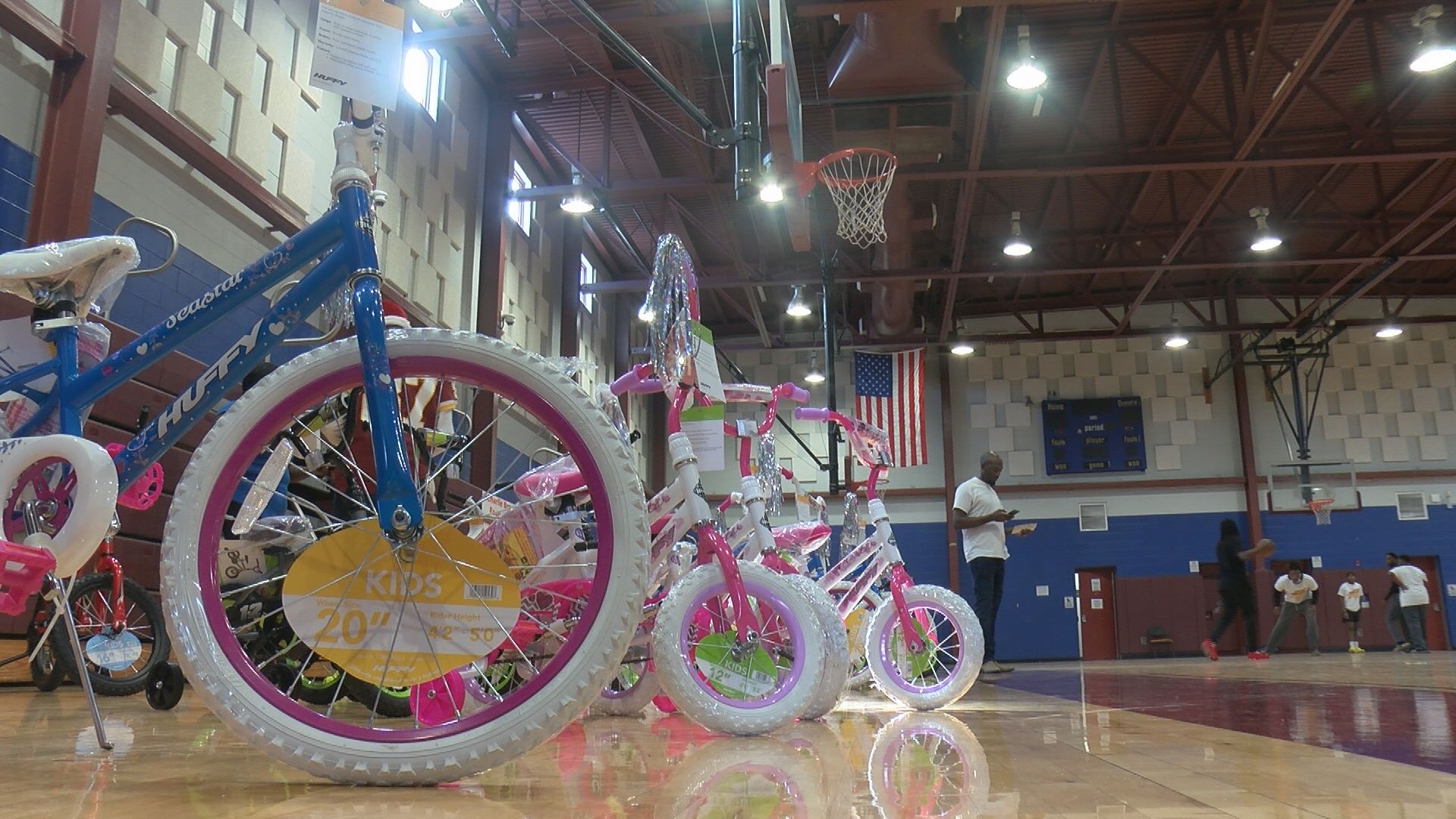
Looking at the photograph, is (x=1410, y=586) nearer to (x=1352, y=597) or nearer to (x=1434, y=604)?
(x=1352, y=597)

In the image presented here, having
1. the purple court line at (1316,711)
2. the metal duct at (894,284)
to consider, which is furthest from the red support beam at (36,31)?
the metal duct at (894,284)

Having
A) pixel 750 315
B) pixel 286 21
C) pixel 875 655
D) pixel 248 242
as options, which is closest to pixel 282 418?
pixel 875 655

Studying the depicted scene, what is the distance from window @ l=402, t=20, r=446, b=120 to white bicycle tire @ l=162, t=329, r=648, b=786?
23.5 feet

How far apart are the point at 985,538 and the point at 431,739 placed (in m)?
4.81

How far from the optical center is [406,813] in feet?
3.09

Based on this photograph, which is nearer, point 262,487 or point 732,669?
point 262,487

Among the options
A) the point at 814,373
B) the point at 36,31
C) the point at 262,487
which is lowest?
the point at 262,487

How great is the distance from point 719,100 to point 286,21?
434 cm

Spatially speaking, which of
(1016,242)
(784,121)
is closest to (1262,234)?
(1016,242)

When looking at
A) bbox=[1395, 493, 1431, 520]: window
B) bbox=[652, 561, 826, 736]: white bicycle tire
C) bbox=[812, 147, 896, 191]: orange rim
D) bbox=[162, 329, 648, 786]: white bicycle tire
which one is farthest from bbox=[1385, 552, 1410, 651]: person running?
bbox=[162, 329, 648, 786]: white bicycle tire

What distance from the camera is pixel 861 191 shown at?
27.5ft

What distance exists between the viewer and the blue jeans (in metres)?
5.39

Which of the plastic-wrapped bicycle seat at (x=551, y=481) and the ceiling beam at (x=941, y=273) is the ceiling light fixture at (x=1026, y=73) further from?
the plastic-wrapped bicycle seat at (x=551, y=481)

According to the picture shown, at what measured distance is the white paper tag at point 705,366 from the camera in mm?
2664
